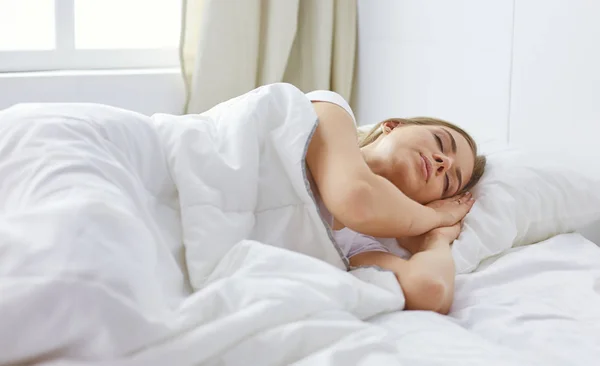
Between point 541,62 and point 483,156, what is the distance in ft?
1.15

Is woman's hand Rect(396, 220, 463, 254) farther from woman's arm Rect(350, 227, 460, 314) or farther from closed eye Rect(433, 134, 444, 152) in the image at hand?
closed eye Rect(433, 134, 444, 152)

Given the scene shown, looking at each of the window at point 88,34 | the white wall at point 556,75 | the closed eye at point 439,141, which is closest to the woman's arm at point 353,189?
the closed eye at point 439,141

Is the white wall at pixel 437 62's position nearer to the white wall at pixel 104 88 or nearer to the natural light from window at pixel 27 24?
the white wall at pixel 104 88

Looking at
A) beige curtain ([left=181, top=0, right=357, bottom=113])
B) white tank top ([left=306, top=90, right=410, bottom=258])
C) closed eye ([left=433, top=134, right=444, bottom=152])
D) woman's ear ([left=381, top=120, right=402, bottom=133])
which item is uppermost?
beige curtain ([left=181, top=0, right=357, bottom=113])

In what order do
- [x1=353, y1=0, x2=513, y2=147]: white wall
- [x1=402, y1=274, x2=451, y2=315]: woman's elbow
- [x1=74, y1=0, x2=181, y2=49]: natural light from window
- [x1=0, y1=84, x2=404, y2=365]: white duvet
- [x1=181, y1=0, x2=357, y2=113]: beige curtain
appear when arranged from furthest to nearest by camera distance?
[x1=74, y1=0, x2=181, y2=49]: natural light from window
[x1=181, y1=0, x2=357, y2=113]: beige curtain
[x1=353, y1=0, x2=513, y2=147]: white wall
[x1=402, y1=274, x2=451, y2=315]: woman's elbow
[x1=0, y1=84, x2=404, y2=365]: white duvet

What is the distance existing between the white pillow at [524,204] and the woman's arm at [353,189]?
3.5 inches

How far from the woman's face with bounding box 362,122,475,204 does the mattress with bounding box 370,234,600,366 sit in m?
0.18

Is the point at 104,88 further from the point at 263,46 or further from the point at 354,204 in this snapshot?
the point at 354,204

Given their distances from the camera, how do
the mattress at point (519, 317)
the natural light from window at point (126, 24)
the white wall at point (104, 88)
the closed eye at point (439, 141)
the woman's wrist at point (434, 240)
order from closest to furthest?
1. the mattress at point (519, 317)
2. the woman's wrist at point (434, 240)
3. the closed eye at point (439, 141)
4. the white wall at point (104, 88)
5. the natural light from window at point (126, 24)

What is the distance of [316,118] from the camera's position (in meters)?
1.44

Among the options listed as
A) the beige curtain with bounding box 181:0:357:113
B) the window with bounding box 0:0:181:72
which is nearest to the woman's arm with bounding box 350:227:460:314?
the beige curtain with bounding box 181:0:357:113

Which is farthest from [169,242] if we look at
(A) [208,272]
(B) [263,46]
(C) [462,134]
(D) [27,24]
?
(D) [27,24]

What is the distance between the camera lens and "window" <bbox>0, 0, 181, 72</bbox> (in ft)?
8.53

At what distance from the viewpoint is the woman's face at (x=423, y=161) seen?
153 cm
